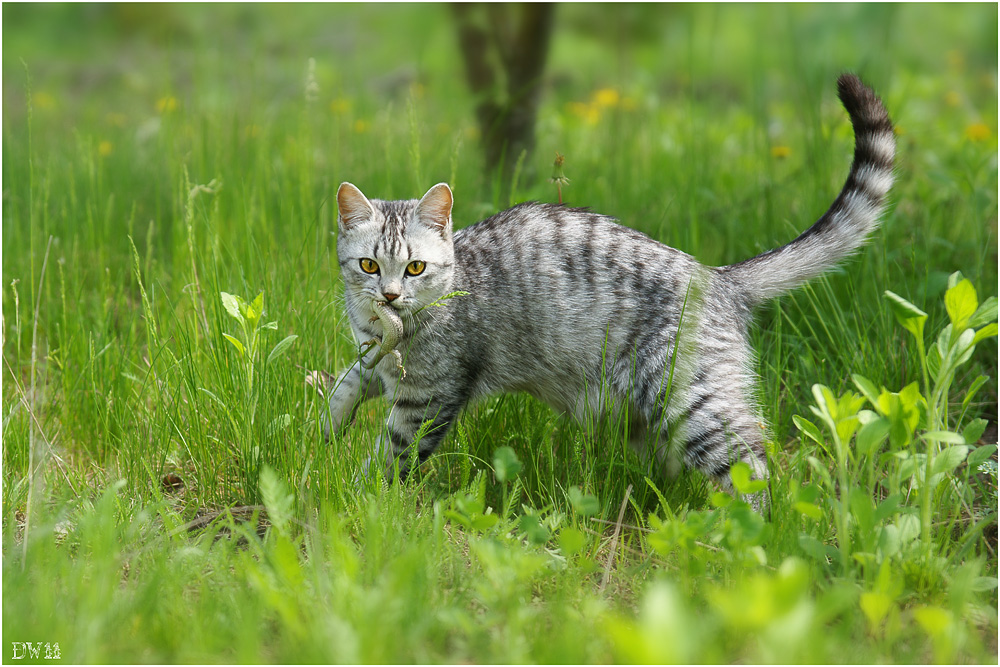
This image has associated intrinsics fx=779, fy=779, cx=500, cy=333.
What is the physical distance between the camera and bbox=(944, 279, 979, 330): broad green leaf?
6.57ft

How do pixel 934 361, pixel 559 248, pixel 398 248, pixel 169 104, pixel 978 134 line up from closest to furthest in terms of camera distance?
1. pixel 934 361
2. pixel 398 248
3. pixel 559 248
4. pixel 169 104
5. pixel 978 134

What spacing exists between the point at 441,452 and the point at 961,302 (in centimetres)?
175

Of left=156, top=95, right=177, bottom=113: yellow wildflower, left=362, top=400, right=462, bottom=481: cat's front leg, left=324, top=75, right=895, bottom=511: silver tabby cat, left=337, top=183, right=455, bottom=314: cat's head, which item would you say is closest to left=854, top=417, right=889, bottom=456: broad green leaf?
left=324, top=75, right=895, bottom=511: silver tabby cat

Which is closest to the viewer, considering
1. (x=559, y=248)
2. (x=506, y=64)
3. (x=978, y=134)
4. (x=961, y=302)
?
(x=961, y=302)

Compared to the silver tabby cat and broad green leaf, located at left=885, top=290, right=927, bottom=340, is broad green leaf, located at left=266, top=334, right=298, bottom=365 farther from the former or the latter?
broad green leaf, located at left=885, top=290, right=927, bottom=340

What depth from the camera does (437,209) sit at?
2.88 metres

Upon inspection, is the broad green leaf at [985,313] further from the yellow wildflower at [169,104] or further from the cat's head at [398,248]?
the yellow wildflower at [169,104]

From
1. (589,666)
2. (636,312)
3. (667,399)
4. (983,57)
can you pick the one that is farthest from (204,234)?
(983,57)

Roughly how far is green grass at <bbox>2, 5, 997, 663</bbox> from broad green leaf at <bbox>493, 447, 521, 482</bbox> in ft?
0.04

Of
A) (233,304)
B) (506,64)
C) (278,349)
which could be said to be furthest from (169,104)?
(278,349)

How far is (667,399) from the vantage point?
2.47 metres

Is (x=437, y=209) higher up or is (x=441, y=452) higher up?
(x=437, y=209)

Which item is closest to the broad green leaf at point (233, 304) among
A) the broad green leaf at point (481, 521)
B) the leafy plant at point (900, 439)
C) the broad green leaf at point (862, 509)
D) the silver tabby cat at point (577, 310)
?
the silver tabby cat at point (577, 310)

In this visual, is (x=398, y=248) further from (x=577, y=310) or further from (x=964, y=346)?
(x=964, y=346)
